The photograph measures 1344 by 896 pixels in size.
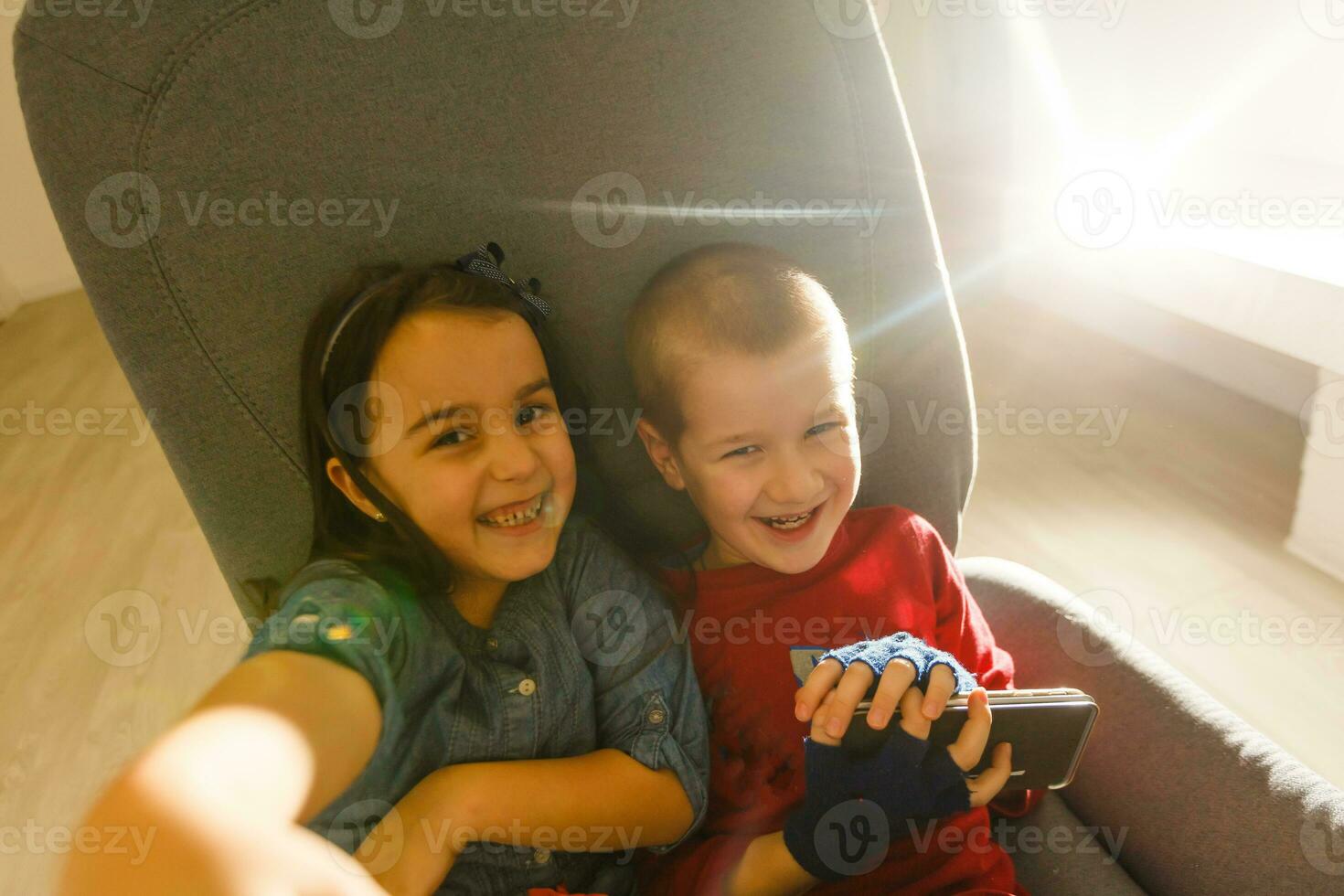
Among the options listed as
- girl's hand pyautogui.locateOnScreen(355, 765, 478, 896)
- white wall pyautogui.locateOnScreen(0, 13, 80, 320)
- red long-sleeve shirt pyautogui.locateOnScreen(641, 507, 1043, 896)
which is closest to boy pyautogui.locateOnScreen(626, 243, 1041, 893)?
red long-sleeve shirt pyautogui.locateOnScreen(641, 507, 1043, 896)

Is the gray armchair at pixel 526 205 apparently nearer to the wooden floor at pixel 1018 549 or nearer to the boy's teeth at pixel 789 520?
the boy's teeth at pixel 789 520

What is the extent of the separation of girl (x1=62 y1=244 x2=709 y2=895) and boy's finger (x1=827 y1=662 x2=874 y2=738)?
152mm

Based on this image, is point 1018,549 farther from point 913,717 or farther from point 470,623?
point 470,623

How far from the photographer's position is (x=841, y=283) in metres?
0.86

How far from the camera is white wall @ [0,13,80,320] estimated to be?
9.52ft

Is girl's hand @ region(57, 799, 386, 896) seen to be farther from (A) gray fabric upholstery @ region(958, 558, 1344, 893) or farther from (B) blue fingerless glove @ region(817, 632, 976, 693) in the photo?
(A) gray fabric upholstery @ region(958, 558, 1344, 893)

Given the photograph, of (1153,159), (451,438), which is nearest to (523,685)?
(451,438)

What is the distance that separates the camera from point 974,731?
665 millimetres

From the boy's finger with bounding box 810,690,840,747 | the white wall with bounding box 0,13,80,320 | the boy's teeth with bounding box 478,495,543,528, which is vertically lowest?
the boy's finger with bounding box 810,690,840,747

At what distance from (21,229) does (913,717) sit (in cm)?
347

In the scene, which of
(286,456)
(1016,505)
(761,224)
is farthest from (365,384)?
(1016,505)

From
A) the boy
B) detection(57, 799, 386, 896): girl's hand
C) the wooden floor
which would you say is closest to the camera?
detection(57, 799, 386, 896): girl's hand

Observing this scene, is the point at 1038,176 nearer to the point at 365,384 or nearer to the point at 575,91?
the point at 575,91

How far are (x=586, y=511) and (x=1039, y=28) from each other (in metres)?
1.92
